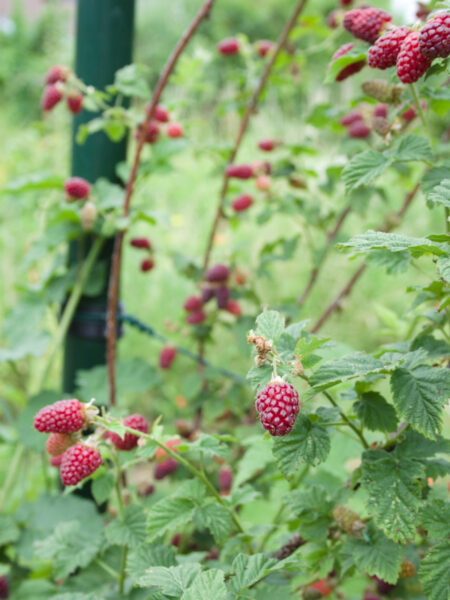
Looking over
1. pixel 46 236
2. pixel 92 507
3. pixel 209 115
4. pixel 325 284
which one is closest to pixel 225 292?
pixel 46 236

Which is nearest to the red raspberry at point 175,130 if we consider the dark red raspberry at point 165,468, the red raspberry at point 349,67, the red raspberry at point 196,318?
the red raspberry at point 196,318

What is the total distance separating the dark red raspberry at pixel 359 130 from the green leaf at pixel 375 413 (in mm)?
596

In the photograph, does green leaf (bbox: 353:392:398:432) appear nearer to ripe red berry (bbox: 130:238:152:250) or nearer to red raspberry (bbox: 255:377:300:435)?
red raspberry (bbox: 255:377:300:435)

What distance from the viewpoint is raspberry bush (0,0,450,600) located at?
0.55 metres

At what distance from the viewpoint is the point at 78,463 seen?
1.96 ft

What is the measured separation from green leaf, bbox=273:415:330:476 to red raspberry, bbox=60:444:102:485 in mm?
181

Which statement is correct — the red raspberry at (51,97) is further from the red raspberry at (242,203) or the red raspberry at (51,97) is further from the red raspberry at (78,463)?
the red raspberry at (78,463)

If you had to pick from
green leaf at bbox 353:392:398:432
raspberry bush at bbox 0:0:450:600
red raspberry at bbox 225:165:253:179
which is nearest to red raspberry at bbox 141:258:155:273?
raspberry bush at bbox 0:0:450:600

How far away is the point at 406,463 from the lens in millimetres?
590

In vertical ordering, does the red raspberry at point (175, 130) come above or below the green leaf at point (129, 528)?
above

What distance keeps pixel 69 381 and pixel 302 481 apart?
1.63 feet

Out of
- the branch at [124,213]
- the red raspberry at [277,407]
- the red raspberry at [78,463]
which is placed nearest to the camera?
the red raspberry at [277,407]

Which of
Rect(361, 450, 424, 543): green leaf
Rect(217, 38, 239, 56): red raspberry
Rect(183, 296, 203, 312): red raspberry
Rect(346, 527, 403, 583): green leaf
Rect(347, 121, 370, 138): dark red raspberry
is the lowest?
Rect(183, 296, 203, 312): red raspberry

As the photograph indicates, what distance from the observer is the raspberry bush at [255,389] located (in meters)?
0.55
